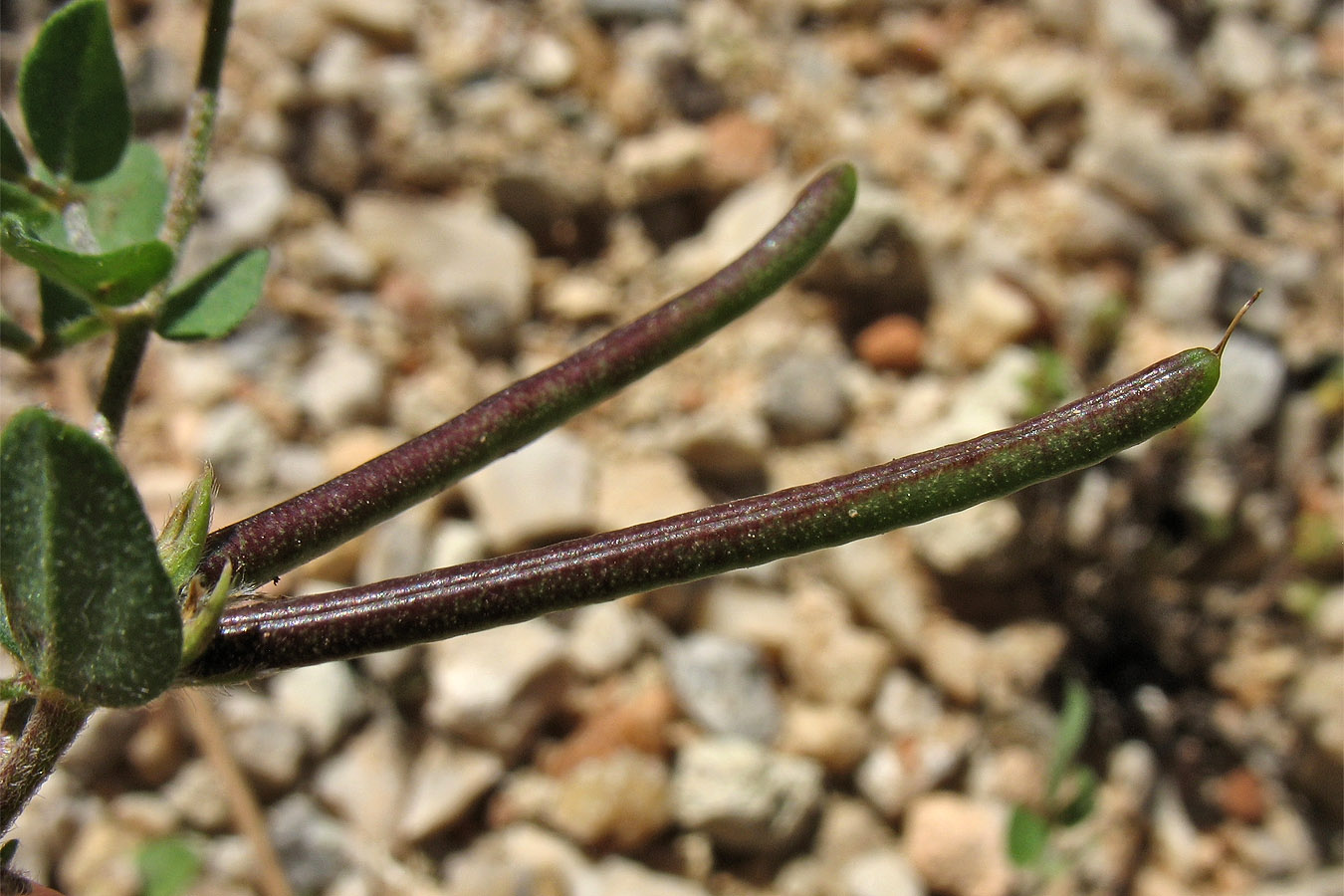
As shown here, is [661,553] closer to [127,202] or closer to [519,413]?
[519,413]

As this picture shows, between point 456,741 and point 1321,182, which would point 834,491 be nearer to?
point 456,741

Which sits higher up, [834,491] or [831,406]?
[834,491]

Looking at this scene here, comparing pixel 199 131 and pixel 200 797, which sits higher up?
pixel 199 131

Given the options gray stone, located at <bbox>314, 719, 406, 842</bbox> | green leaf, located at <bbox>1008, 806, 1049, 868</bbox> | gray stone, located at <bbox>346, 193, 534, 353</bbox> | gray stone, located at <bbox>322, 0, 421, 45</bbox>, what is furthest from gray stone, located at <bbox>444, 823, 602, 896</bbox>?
gray stone, located at <bbox>322, 0, 421, 45</bbox>

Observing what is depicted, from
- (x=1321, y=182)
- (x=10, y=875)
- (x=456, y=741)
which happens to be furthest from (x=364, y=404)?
(x=1321, y=182)

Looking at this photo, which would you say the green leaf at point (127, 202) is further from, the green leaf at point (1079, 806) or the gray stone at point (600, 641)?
the green leaf at point (1079, 806)

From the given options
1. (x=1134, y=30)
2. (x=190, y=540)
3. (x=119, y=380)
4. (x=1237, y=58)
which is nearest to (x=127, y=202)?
(x=119, y=380)

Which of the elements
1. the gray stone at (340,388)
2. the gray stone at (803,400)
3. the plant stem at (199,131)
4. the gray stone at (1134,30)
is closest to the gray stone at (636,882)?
the gray stone at (803,400)

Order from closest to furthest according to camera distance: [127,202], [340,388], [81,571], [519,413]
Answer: [81,571], [519,413], [127,202], [340,388]
